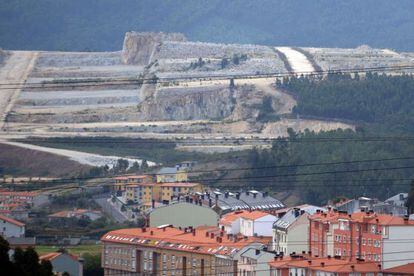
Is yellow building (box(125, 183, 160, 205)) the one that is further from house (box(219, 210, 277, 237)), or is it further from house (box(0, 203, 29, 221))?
house (box(219, 210, 277, 237))

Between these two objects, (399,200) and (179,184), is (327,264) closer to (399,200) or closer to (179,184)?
(399,200)

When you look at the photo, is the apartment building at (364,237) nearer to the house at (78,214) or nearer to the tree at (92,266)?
the tree at (92,266)

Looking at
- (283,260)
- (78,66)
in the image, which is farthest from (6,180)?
(78,66)

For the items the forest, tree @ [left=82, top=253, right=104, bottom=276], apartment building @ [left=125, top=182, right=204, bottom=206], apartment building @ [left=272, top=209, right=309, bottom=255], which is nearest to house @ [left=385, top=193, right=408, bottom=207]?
the forest

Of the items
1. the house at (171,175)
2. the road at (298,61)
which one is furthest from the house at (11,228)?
the road at (298,61)

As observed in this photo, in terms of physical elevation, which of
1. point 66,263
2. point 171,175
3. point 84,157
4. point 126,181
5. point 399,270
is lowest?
point 399,270

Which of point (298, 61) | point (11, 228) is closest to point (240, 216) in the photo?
point (11, 228)
